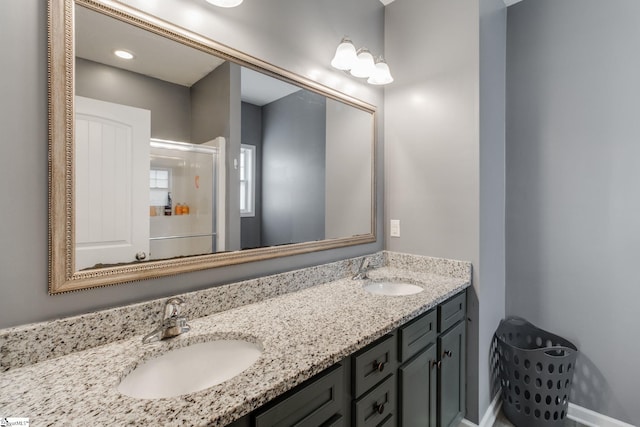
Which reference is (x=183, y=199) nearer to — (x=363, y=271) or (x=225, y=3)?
(x=225, y=3)

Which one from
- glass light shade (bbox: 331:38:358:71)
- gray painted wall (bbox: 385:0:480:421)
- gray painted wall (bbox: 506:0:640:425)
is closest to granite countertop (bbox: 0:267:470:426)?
gray painted wall (bbox: 385:0:480:421)

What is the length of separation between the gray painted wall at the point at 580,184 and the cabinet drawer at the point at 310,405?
175cm

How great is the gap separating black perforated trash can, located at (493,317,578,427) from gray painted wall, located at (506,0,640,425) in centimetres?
22

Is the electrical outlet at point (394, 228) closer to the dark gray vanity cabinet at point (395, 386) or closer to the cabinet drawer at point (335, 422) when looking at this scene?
the dark gray vanity cabinet at point (395, 386)

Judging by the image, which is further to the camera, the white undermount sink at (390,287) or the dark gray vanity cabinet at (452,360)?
the white undermount sink at (390,287)

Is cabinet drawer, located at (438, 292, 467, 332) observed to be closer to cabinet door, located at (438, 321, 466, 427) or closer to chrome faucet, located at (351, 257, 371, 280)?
cabinet door, located at (438, 321, 466, 427)

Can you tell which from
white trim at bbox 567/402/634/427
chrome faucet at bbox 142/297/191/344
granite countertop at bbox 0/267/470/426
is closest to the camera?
granite countertop at bbox 0/267/470/426

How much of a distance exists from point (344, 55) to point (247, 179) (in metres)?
0.87

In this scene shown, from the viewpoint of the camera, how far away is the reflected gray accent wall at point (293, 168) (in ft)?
4.75

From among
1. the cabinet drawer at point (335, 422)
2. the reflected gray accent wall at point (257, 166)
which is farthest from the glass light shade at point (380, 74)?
the cabinet drawer at point (335, 422)

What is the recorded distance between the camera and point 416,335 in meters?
1.29

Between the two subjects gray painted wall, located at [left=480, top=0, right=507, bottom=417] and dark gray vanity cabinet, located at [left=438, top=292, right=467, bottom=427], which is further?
gray painted wall, located at [left=480, top=0, right=507, bottom=417]

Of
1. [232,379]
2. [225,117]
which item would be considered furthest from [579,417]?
[225,117]

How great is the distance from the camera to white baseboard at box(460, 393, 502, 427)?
68.0 inches
